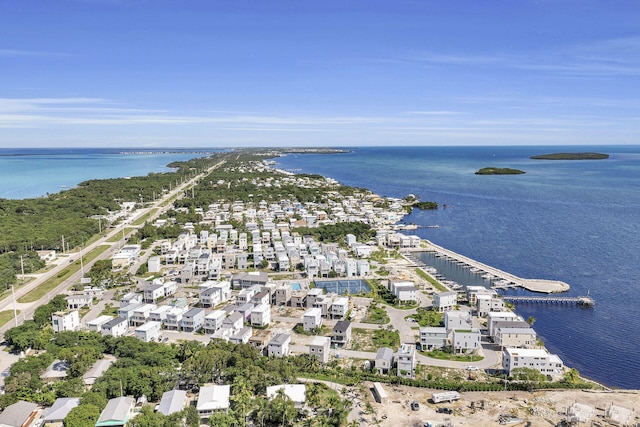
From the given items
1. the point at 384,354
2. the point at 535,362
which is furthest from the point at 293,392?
the point at 535,362

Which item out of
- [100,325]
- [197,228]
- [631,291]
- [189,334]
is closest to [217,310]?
[189,334]

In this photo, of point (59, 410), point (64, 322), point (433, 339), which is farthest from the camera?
point (64, 322)

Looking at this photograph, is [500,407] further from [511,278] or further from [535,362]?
[511,278]

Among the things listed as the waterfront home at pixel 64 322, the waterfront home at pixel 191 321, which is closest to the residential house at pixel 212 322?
the waterfront home at pixel 191 321

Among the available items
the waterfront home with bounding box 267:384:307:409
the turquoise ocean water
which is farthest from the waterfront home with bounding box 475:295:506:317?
the waterfront home with bounding box 267:384:307:409

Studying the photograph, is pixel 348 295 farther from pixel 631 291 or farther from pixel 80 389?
pixel 631 291

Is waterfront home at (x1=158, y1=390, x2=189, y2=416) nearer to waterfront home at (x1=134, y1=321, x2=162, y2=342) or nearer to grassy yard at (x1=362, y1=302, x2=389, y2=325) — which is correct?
waterfront home at (x1=134, y1=321, x2=162, y2=342)
